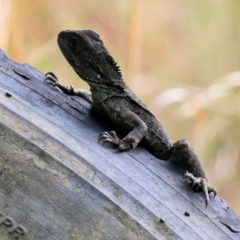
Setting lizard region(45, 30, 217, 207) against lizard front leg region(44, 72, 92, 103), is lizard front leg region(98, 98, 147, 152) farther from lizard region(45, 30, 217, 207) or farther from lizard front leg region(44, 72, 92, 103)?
lizard front leg region(44, 72, 92, 103)

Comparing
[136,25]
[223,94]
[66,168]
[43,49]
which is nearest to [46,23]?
[43,49]

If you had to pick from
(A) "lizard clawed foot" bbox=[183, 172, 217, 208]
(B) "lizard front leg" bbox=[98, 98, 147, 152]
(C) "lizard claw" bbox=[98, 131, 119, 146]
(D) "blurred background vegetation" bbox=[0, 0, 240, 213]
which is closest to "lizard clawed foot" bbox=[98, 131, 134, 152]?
(C) "lizard claw" bbox=[98, 131, 119, 146]

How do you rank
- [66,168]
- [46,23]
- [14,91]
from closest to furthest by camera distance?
[66,168], [14,91], [46,23]

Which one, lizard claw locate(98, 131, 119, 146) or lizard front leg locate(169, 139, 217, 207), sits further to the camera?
lizard front leg locate(169, 139, 217, 207)

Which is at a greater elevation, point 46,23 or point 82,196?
point 46,23

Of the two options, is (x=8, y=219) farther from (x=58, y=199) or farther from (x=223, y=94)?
(x=223, y=94)

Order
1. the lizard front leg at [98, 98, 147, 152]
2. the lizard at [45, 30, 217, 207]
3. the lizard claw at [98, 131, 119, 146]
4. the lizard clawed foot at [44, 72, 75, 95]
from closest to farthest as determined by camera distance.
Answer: the lizard claw at [98, 131, 119, 146] < the lizard clawed foot at [44, 72, 75, 95] < the lizard front leg at [98, 98, 147, 152] < the lizard at [45, 30, 217, 207]

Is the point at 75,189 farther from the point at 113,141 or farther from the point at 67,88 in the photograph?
the point at 67,88

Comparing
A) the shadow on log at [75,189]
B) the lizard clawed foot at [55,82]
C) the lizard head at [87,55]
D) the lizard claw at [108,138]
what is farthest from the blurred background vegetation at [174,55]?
the shadow on log at [75,189]

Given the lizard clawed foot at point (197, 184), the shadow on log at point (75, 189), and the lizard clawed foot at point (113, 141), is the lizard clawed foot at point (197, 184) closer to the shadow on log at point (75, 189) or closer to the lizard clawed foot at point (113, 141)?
the shadow on log at point (75, 189)
